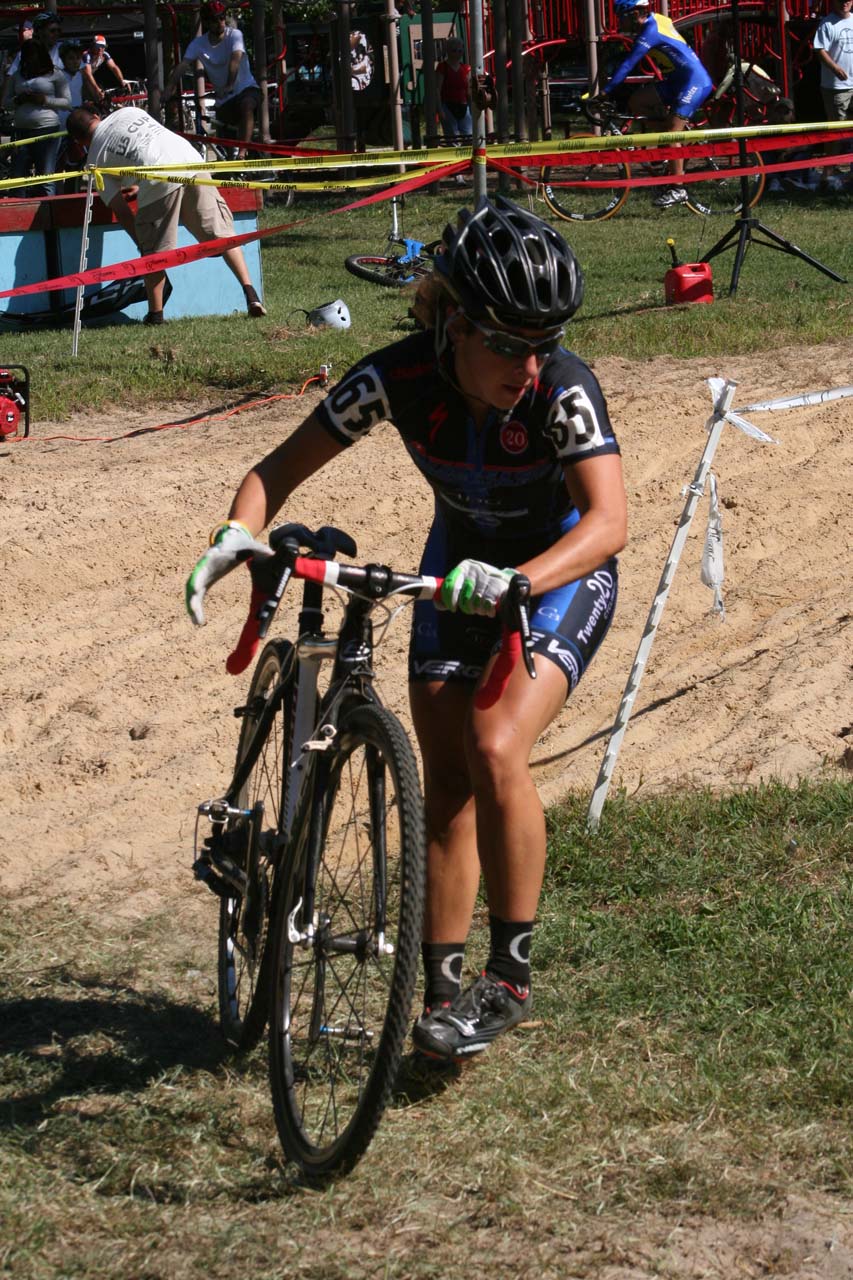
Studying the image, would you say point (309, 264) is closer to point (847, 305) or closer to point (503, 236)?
point (847, 305)

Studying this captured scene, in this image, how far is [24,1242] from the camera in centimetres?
307

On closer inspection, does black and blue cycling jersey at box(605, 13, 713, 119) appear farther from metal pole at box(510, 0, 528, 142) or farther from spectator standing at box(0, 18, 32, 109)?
spectator standing at box(0, 18, 32, 109)

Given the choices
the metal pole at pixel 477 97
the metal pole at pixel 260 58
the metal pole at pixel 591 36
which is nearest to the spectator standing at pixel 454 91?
the metal pole at pixel 591 36

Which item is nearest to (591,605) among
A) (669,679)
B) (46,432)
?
(669,679)

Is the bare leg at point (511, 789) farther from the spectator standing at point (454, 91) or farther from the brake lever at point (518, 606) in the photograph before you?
the spectator standing at point (454, 91)

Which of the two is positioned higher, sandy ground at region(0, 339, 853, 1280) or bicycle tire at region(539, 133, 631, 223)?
bicycle tire at region(539, 133, 631, 223)

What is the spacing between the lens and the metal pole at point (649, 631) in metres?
5.00

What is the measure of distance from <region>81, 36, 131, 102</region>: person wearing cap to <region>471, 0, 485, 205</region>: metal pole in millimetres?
9006

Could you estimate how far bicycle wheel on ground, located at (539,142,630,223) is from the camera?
16.2 meters

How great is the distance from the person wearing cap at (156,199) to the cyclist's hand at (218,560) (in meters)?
9.54

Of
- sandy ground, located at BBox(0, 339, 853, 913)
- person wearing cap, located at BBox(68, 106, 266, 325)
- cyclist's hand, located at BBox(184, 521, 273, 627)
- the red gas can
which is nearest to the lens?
cyclist's hand, located at BBox(184, 521, 273, 627)

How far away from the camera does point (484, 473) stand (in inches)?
146

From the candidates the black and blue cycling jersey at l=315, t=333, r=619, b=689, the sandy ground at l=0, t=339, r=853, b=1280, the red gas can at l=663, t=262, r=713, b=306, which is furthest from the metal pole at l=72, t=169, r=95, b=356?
the black and blue cycling jersey at l=315, t=333, r=619, b=689

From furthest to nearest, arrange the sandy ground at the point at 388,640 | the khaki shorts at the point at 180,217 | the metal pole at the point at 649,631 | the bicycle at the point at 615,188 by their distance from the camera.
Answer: the bicycle at the point at 615,188 → the khaki shorts at the point at 180,217 → the sandy ground at the point at 388,640 → the metal pole at the point at 649,631
